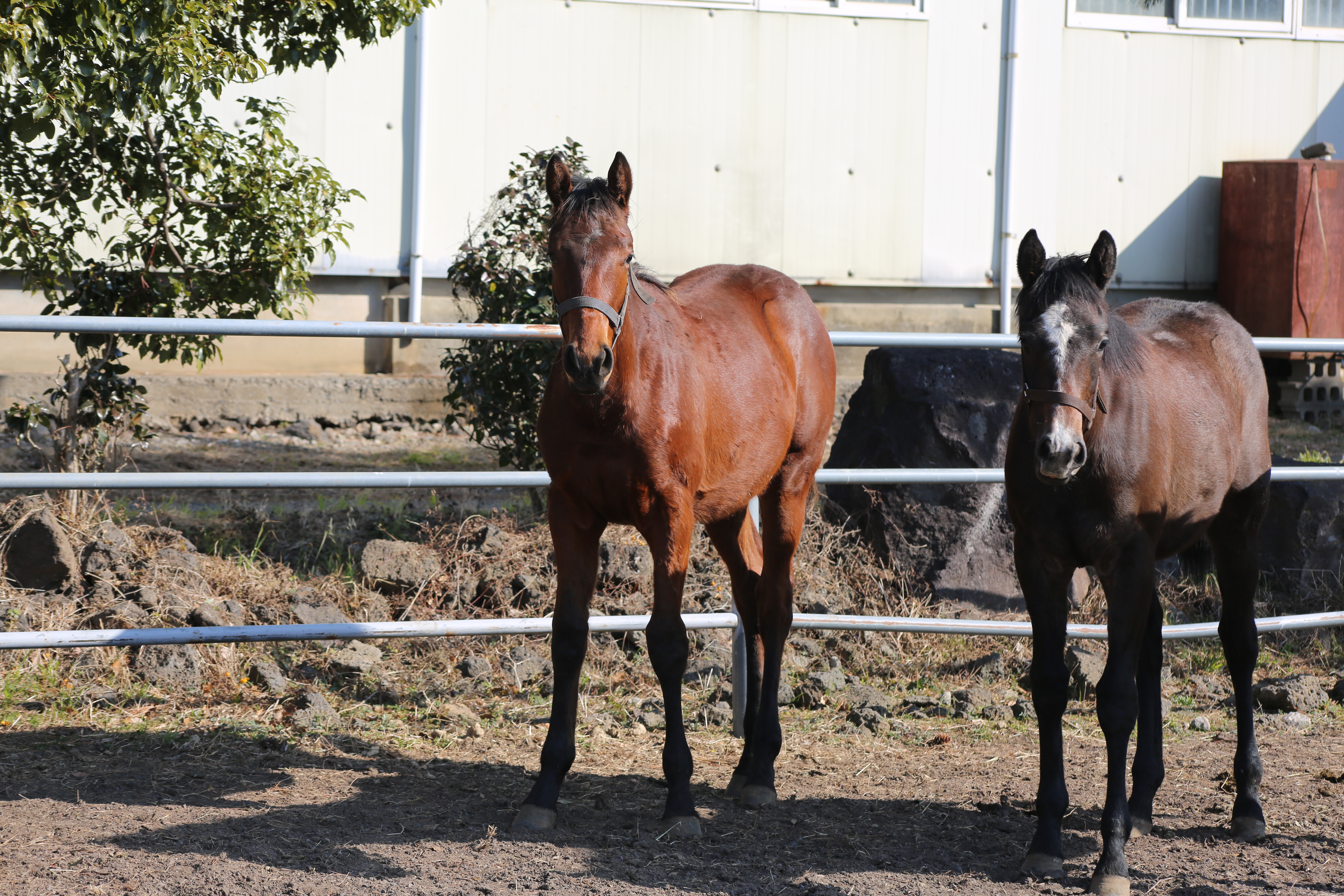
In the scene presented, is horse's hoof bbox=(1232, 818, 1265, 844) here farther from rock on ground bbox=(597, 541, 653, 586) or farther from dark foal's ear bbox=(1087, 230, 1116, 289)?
rock on ground bbox=(597, 541, 653, 586)

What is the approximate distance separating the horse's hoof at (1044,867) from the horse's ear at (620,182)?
226 centimetres

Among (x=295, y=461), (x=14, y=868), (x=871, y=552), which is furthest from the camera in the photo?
(x=295, y=461)

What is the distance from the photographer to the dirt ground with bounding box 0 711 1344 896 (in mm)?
3322

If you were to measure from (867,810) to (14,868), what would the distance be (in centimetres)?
257

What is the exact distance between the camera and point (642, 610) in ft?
19.1

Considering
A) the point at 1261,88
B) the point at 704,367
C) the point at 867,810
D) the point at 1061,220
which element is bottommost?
the point at 867,810

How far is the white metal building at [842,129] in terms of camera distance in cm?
973

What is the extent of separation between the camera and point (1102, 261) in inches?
129

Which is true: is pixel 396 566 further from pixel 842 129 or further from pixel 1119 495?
pixel 842 129

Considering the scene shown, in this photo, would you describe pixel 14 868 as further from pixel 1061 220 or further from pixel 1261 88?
pixel 1261 88

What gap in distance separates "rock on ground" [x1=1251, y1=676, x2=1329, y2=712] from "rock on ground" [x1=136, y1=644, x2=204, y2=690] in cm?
453

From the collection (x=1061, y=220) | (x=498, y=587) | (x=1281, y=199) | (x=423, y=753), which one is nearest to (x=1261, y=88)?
(x=1281, y=199)

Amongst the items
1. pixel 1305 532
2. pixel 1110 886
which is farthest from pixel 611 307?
pixel 1305 532

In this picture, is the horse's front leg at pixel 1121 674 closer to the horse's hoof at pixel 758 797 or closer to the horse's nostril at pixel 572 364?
the horse's hoof at pixel 758 797
